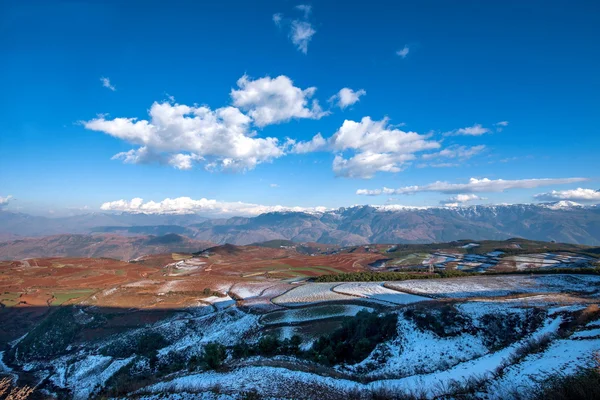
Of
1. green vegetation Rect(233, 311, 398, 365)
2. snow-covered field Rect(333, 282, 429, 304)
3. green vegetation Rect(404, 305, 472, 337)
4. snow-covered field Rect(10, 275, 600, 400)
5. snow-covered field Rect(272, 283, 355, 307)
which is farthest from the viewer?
snow-covered field Rect(272, 283, 355, 307)

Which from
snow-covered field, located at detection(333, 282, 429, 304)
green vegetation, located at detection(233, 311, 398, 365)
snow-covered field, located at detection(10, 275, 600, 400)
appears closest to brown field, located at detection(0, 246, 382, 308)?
snow-covered field, located at detection(10, 275, 600, 400)

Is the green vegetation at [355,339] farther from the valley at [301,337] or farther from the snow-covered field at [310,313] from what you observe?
the snow-covered field at [310,313]

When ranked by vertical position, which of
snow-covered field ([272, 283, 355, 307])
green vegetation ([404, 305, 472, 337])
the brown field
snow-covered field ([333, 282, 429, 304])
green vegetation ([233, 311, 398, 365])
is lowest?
the brown field

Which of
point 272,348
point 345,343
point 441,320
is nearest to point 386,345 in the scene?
point 345,343

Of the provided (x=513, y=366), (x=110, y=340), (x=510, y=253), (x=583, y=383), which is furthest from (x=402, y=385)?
(x=510, y=253)

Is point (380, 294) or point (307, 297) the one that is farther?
point (307, 297)

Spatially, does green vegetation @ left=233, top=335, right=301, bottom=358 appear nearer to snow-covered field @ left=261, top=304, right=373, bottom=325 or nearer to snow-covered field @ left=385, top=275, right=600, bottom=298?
snow-covered field @ left=261, top=304, right=373, bottom=325

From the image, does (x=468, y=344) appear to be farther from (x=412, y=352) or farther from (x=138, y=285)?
(x=138, y=285)

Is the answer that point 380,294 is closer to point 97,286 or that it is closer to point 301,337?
point 301,337

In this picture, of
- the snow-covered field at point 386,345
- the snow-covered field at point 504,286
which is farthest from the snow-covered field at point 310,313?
the snow-covered field at point 504,286

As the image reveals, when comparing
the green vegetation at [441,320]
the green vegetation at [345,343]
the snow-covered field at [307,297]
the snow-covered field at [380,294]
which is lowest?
the snow-covered field at [307,297]
